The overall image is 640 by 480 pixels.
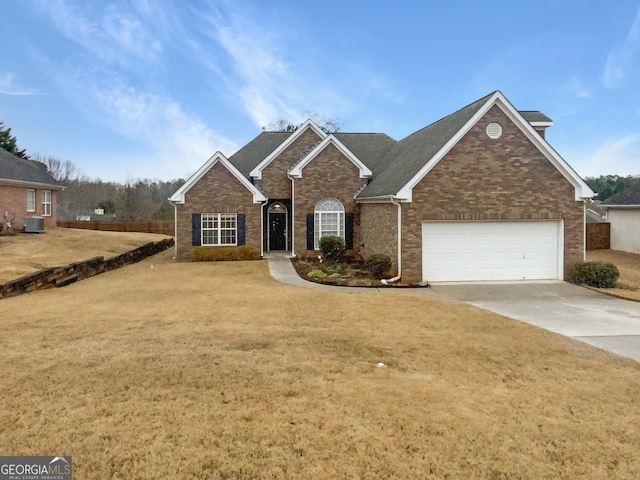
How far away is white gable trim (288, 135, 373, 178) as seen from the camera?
862 inches

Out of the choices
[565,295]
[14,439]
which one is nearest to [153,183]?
[565,295]

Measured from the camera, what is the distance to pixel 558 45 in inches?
742

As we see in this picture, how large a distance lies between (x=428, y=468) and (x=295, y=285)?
1131cm

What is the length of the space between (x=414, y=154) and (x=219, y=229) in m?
9.69

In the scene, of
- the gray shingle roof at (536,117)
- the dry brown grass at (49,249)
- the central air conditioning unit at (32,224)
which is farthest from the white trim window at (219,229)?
the gray shingle roof at (536,117)

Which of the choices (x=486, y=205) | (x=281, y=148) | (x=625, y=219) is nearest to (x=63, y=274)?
(x=281, y=148)

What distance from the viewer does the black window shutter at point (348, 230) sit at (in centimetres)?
2203

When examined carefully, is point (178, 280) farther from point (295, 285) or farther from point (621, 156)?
point (621, 156)

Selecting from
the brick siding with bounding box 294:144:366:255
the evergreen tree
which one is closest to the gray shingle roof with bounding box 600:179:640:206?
the brick siding with bounding box 294:144:366:255

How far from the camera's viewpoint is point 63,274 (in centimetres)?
1562

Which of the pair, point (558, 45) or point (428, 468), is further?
point (558, 45)

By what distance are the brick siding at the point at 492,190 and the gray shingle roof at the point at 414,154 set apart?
68cm

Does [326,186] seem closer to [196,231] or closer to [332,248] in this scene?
[332,248]

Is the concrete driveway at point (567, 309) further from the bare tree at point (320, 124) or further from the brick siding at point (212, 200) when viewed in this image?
the bare tree at point (320, 124)
